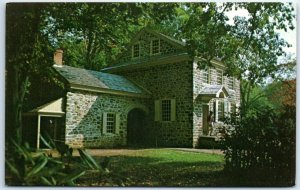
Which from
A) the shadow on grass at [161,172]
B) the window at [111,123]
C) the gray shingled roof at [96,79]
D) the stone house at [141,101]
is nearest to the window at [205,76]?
the stone house at [141,101]

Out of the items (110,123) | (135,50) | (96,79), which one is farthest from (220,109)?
(96,79)

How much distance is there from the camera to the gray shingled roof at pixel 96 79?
19.3ft

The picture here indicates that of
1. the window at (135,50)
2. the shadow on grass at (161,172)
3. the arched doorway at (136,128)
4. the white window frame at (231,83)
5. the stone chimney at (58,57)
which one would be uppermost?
the window at (135,50)

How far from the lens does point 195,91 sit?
6.32 meters

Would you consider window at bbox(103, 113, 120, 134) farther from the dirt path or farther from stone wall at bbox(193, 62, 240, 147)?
stone wall at bbox(193, 62, 240, 147)

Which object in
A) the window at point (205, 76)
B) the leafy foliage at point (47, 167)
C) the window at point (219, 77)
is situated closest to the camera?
Answer: the leafy foliage at point (47, 167)

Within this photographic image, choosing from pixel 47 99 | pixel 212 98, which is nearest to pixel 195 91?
pixel 212 98

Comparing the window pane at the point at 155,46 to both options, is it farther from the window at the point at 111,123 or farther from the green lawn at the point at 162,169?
the green lawn at the point at 162,169

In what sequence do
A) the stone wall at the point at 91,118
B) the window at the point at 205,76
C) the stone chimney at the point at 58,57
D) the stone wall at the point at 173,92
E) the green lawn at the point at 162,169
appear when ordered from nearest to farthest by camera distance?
the green lawn at the point at 162,169 < the stone wall at the point at 91,118 < the stone chimney at the point at 58,57 < the stone wall at the point at 173,92 < the window at the point at 205,76

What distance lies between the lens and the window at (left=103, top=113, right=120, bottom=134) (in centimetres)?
592

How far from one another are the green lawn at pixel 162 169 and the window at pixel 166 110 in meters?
0.52

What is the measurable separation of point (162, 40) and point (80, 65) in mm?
1339

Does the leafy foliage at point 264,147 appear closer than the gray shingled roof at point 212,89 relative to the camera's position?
Yes

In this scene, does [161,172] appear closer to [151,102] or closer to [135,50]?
[151,102]
